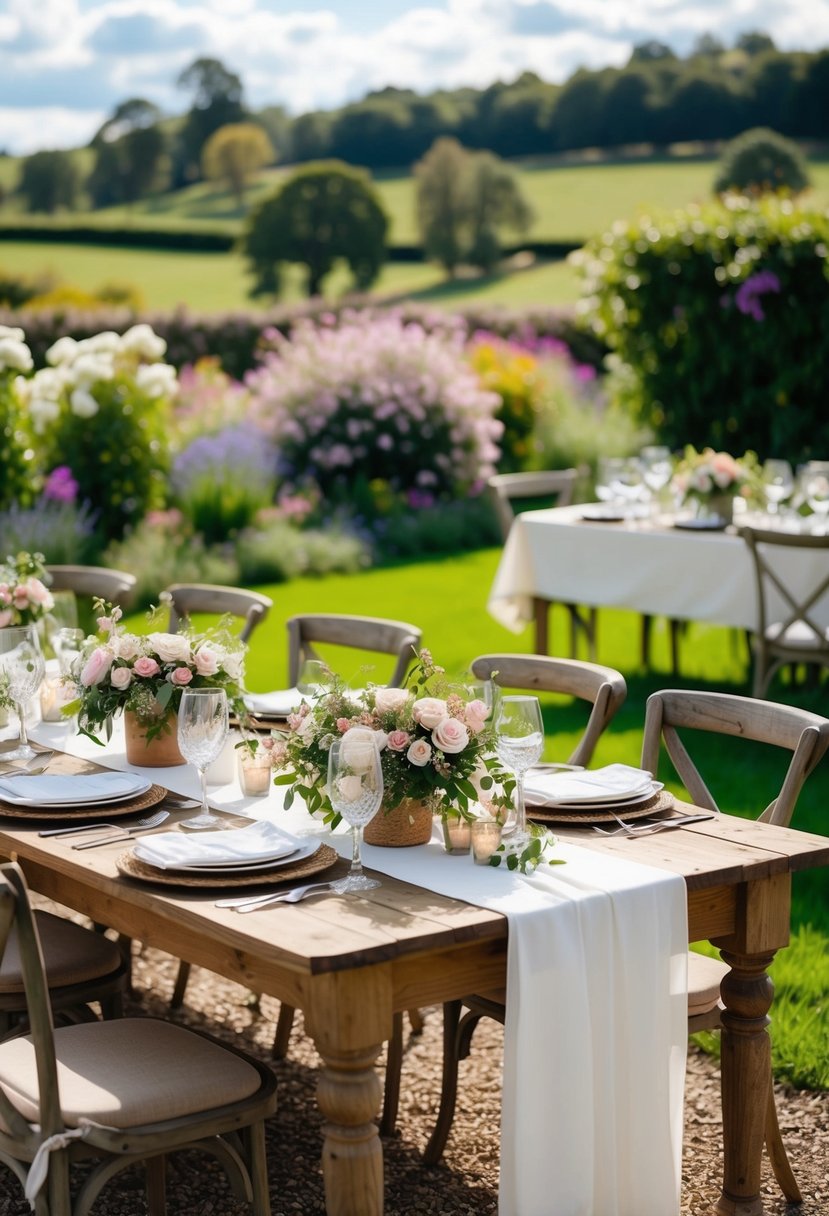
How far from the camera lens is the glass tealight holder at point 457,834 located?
9.86ft

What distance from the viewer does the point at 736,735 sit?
3652 millimetres

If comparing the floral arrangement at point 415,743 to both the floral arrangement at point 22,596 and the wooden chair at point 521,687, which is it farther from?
the floral arrangement at point 22,596

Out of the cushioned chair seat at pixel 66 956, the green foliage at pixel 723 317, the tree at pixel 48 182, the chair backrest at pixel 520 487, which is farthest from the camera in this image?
the tree at pixel 48 182

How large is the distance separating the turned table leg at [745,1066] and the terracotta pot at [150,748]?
1.38 meters

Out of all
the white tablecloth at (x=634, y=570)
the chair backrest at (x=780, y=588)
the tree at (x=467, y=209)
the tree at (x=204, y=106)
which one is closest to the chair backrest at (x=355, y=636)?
the chair backrest at (x=780, y=588)

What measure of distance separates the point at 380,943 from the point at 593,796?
920 millimetres

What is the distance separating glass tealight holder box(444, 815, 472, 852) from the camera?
301 centimetres

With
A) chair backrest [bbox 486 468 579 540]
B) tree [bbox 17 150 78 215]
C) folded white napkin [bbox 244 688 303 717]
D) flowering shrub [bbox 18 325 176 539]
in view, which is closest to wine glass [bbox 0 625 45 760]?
folded white napkin [bbox 244 688 303 717]

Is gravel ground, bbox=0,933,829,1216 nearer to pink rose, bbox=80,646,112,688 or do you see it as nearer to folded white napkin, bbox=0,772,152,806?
folded white napkin, bbox=0,772,152,806

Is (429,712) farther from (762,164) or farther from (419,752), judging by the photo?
(762,164)

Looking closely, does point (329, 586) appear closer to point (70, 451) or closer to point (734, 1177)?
point (70, 451)

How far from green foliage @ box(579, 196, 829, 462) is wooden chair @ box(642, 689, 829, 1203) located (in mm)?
7781

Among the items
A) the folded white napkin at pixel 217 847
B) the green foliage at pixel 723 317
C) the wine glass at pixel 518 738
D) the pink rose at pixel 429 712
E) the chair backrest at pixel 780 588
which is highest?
the green foliage at pixel 723 317

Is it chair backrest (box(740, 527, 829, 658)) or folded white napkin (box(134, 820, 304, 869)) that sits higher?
folded white napkin (box(134, 820, 304, 869))
